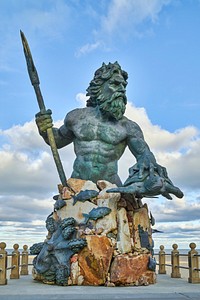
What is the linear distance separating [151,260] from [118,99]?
9.96 ft

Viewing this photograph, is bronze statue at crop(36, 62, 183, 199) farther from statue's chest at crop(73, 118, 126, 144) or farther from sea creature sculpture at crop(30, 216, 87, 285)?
sea creature sculpture at crop(30, 216, 87, 285)

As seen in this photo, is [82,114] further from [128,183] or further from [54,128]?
[128,183]

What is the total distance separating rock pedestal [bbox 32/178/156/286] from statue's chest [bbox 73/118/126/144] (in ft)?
2.85

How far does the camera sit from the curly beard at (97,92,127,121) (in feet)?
26.9

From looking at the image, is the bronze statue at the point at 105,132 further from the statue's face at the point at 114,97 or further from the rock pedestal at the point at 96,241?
the rock pedestal at the point at 96,241

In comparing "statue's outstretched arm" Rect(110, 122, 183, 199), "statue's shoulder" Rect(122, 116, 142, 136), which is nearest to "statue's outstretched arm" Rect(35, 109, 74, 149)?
"statue's shoulder" Rect(122, 116, 142, 136)

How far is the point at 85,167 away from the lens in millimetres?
8211

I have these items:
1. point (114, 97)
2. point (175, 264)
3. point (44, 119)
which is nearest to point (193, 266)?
point (175, 264)

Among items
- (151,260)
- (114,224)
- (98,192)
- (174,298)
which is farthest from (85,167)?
(174,298)

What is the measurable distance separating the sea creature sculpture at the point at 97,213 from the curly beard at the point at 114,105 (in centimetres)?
183

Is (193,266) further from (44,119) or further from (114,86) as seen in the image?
(44,119)

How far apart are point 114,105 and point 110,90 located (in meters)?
0.33

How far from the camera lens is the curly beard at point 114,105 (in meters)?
8.20

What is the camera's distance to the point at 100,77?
27.9ft
